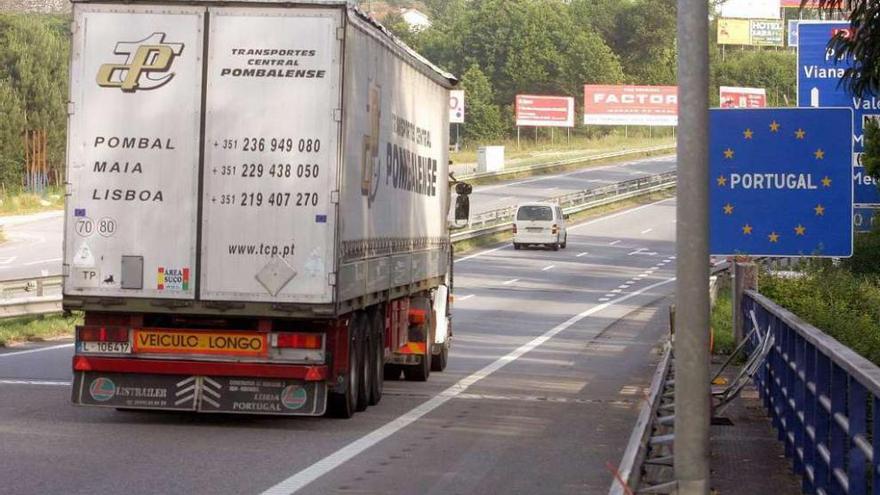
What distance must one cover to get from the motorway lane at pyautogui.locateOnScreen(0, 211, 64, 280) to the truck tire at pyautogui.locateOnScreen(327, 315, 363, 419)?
71.4 ft

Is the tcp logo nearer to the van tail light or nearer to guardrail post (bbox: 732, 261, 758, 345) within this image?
the van tail light

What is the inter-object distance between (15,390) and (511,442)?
6.16m

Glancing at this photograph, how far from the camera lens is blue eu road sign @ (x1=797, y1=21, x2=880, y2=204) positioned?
2100cm

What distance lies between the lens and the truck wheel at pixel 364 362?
15.8m

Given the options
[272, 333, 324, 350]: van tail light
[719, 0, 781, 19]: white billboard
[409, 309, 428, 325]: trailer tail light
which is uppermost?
[719, 0, 781, 19]: white billboard

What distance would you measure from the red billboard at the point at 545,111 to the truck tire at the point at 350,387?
329 ft

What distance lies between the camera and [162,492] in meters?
10.7

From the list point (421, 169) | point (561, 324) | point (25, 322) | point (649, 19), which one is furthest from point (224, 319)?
point (649, 19)

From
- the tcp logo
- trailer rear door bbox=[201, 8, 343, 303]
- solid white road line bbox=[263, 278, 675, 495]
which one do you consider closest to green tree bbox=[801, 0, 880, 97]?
trailer rear door bbox=[201, 8, 343, 303]

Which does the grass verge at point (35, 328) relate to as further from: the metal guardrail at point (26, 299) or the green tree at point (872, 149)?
the green tree at point (872, 149)

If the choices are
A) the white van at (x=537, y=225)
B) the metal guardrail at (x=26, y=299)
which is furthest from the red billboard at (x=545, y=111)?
the metal guardrail at (x=26, y=299)

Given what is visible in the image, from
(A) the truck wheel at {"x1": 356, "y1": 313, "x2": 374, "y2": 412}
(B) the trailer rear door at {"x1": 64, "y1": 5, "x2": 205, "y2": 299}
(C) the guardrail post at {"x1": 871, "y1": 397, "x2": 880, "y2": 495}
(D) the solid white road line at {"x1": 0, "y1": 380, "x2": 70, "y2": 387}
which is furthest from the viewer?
(D) the solid white road line at {"x1": 0, "y1": 380, "x2": 70, "y2": 387}

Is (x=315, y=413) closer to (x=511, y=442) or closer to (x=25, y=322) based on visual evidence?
(x=511, y=442)

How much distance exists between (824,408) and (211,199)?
6.47 m
